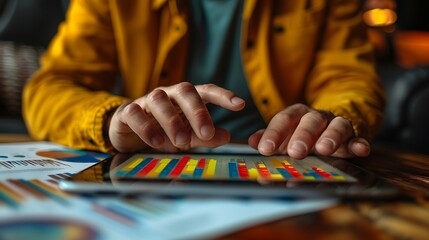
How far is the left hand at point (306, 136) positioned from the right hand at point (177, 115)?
45 millimetres

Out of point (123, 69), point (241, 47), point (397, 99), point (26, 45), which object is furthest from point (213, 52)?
point (26, 45)

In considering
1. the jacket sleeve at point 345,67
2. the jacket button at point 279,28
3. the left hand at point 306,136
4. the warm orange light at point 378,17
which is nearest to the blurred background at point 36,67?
the jacket sleeve at point 345,67

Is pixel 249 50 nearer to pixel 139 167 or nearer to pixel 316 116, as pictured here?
pixel 316 116

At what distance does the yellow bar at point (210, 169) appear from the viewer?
30 cm

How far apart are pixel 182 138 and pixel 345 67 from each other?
488 millimetres

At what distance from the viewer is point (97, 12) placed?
2.57 feet

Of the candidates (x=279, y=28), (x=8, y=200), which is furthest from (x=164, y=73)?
(x=8, y=200)

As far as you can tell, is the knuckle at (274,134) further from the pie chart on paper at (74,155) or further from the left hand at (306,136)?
the pie chart on paper at (74,155)

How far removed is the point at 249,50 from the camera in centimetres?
79

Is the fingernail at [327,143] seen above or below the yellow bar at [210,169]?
below

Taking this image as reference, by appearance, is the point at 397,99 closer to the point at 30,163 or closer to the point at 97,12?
the point at 97,12

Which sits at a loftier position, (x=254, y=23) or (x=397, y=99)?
(x=254, y=23)

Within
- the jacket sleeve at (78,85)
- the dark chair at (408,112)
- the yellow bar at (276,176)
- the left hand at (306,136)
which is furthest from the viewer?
the dark chair at (408,112)

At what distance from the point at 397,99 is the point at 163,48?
0.67 metres
